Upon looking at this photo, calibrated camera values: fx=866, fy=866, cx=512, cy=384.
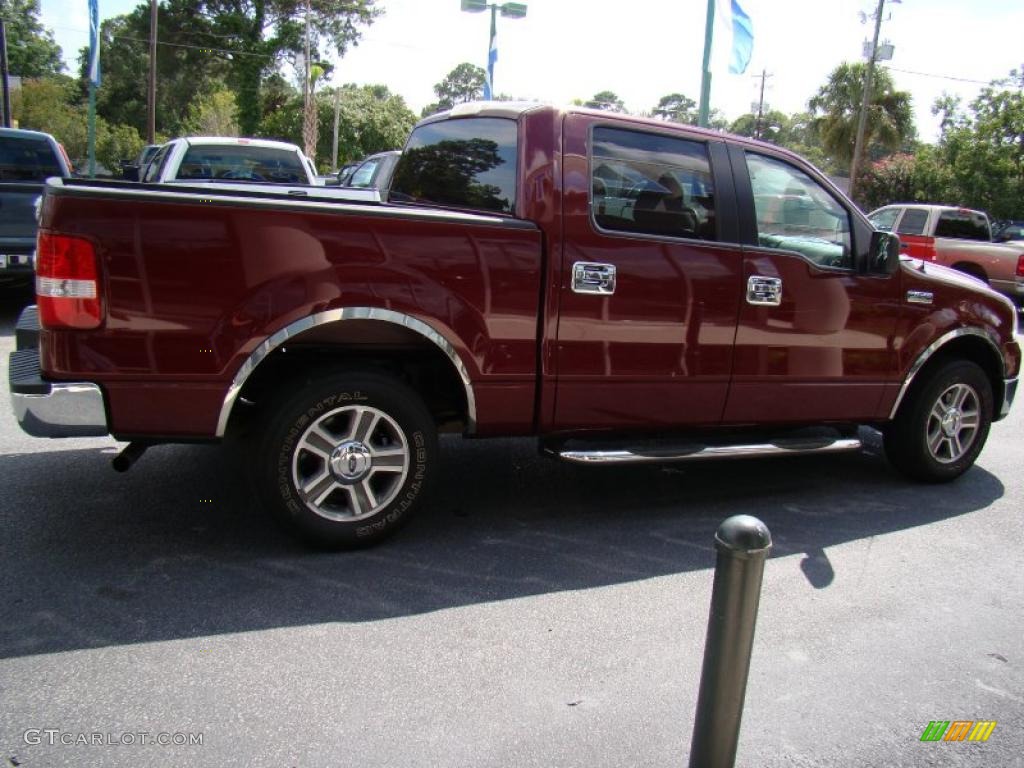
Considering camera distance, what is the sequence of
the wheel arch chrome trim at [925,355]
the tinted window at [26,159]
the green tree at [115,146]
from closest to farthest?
the wheel arch chrome trim at [925,355], the tinted window at [26,159], the green tree at [115,146]

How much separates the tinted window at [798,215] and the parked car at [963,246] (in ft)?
37.4

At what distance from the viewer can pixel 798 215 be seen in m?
4.86

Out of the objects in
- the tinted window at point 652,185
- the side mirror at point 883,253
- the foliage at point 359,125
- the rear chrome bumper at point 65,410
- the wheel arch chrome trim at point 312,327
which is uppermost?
the foliage at point 359,125

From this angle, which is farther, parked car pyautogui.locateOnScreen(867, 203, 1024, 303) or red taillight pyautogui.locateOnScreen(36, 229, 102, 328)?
parked car pyautogui.locateOnScreen(867, 203, 1024, 303)

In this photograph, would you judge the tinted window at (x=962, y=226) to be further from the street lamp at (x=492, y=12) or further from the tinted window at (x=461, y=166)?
the tinted window at (x=461, y=166)

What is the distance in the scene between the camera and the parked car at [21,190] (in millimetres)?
8758

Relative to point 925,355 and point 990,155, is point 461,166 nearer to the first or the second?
point 925,355

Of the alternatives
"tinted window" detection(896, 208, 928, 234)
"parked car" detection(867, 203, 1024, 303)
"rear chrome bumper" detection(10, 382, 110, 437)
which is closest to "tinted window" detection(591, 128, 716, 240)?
"rear chrome bumper" detection(10, 382, 110, 437)

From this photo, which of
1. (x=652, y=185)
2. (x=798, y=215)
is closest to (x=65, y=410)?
(x=652, y=185)

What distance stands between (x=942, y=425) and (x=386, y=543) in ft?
11.8

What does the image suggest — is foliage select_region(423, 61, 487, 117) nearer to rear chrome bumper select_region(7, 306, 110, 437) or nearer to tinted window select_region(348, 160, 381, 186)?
tinted window select_region(348, 160, 381, 186)

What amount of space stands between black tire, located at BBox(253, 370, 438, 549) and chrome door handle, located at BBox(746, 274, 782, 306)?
71.8 inches

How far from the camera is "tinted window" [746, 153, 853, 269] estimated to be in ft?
15.4

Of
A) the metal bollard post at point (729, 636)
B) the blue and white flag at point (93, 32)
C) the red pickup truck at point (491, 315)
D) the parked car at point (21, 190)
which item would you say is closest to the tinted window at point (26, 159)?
the parked car at point (21, 190)
